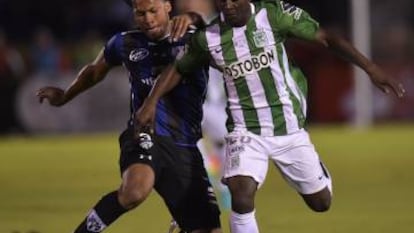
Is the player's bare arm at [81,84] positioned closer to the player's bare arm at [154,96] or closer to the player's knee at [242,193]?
the player's bare arm at [154,96]

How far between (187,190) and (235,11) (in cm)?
132

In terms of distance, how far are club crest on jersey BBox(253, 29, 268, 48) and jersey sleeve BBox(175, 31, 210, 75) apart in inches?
13.7

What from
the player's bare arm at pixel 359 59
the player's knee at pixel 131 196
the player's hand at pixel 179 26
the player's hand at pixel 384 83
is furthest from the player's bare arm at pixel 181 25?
the player's hand at pixel 384 83

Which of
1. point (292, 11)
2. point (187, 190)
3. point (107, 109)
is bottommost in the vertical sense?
point (107, 109)

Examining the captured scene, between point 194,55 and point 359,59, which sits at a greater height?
point 194,55

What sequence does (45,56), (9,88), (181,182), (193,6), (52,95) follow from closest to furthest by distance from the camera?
(181,182) → (52,95) → (193,6) → (9,88) → (45,56)

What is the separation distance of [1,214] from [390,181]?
512 cm

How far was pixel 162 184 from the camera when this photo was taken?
8.87 m

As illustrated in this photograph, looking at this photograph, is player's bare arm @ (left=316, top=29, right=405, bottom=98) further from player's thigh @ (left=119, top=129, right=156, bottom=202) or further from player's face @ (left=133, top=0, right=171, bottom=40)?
player's thigh @ (left=119, top=129, right=156, bottom=202)

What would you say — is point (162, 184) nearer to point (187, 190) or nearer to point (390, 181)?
point (187, 190)

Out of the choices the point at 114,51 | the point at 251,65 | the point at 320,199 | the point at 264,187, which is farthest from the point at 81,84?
the point at 264,187

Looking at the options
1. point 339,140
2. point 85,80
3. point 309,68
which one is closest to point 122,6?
point 309,68

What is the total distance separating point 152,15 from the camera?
28.6ft

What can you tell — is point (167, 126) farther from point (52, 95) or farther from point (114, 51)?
point (52, 95)
